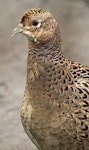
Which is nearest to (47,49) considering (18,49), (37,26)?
(37,26)

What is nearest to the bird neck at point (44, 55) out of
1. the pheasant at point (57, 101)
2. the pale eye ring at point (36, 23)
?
the pheasant at point (57, 101)

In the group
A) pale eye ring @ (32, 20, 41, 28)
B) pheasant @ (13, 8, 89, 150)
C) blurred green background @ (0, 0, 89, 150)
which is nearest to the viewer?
pale eye ring @ (32, 20, 41, 28)

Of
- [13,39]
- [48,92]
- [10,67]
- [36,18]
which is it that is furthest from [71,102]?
[13,39]

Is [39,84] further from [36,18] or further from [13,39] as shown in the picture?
[13,39]

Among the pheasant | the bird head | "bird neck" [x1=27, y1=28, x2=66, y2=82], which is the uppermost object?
the bird head

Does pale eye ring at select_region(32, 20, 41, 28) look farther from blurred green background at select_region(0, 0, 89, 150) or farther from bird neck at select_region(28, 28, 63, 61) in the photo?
blurred green background at select_region(0, 0, 89, 150)

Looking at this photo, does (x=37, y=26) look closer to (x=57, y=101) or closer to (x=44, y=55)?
(x=44, y=55)

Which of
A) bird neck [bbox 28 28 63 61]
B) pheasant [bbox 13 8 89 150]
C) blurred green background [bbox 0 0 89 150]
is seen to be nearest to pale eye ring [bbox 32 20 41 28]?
bird neck [bbox 28 28 63 61]

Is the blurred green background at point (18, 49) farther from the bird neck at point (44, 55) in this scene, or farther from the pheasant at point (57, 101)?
the bird neck at point (44, 55)
